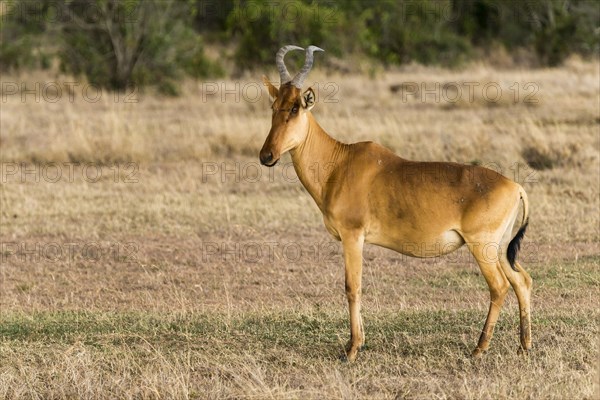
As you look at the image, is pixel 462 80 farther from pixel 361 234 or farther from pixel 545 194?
pixel 361 234

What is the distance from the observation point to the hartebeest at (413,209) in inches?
295

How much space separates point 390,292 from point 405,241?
2624 millimetres

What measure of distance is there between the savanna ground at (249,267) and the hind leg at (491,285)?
156mm

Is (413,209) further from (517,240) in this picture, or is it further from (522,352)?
(522,352)

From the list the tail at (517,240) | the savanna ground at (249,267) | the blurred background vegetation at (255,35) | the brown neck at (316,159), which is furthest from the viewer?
the blurred background vegetation at (255,35)

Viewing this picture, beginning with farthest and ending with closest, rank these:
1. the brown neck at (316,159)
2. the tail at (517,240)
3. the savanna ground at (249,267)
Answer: the brown neck at (316,159) < the tail at (517,240) < the savanna ground at (249,267)

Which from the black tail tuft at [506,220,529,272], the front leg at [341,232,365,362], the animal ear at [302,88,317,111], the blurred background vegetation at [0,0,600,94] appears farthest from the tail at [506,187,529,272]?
the blurred background vegetation at [0,0,600,94]

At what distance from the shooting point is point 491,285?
24.9ft

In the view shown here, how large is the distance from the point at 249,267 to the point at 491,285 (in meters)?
4.31

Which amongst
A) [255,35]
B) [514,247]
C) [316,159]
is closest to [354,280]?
[316,159]

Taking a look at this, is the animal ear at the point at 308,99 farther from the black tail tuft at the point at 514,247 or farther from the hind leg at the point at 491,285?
the black tail tuft at the point at 514,247

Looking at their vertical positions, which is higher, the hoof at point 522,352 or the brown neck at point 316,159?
the brown neck at point 316,159

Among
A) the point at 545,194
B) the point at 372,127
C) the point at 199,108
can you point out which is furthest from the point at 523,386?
the point at 199,108

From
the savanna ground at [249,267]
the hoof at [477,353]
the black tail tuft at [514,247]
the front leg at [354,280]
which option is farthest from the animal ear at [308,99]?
the hoof at [477,353]
